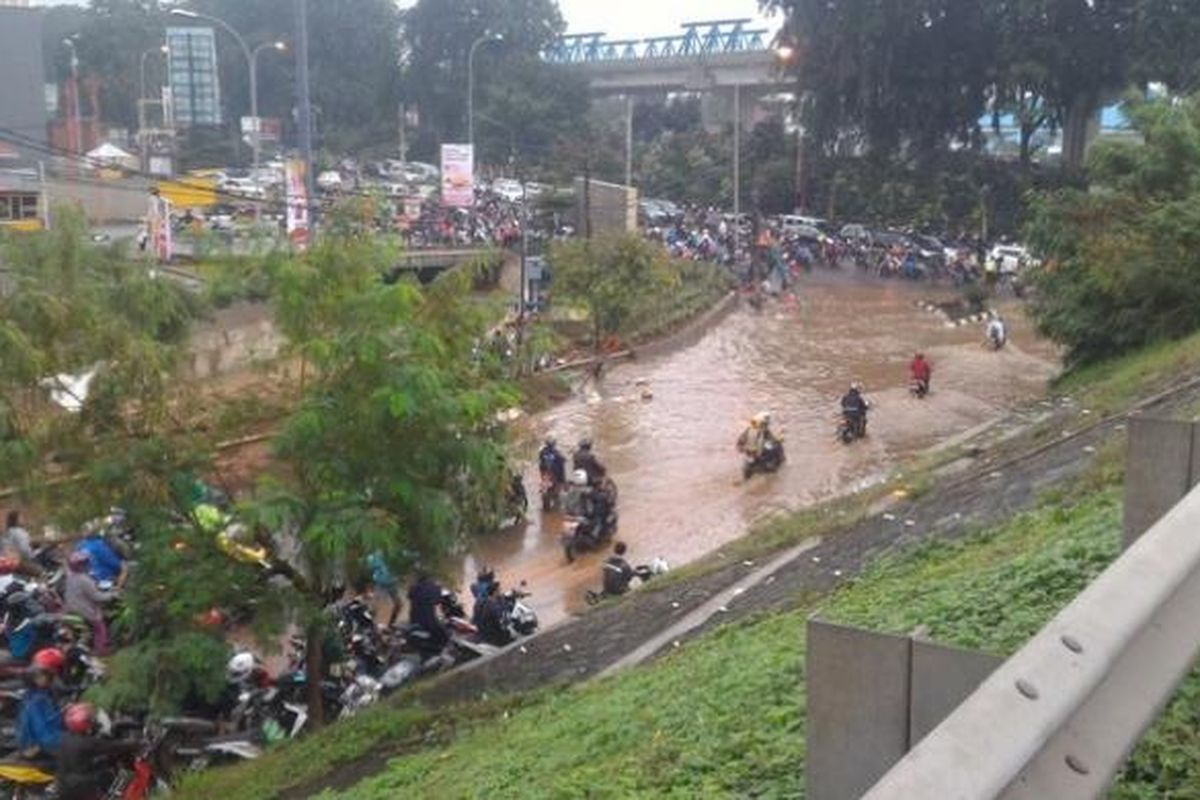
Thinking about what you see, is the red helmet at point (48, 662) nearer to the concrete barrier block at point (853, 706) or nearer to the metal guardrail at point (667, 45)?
the concrete barrier block at point (853, 706)

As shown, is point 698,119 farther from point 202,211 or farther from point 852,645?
point 852,645

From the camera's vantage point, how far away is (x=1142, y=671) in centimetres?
255

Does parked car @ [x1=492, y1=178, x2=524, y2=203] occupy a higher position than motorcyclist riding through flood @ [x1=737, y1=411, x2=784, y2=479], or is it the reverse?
parked car @ [x1=492, y1=178, x2=524, y2=203]

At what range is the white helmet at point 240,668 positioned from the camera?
400 inches

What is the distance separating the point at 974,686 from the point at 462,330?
7.76 meters

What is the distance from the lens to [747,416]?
24438 mm

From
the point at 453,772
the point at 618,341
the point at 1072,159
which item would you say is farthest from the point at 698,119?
the point at 453,772

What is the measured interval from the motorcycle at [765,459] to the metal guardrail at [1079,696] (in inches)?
651

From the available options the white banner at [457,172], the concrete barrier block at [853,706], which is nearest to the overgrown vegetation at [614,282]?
the white banner at [457,172]

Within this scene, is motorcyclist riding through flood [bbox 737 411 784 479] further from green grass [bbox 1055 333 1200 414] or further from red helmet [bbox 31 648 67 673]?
red helmet [bbox 31 648 67 673]

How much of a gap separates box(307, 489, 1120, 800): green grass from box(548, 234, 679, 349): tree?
78.5 feet

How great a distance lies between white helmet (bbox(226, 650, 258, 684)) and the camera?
10164 millimetres

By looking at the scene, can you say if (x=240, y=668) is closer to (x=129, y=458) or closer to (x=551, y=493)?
(x=129, y=458)

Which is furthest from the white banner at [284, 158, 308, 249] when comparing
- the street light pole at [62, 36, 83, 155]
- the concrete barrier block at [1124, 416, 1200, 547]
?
the street light pole at [62, 36, 83, 155]
